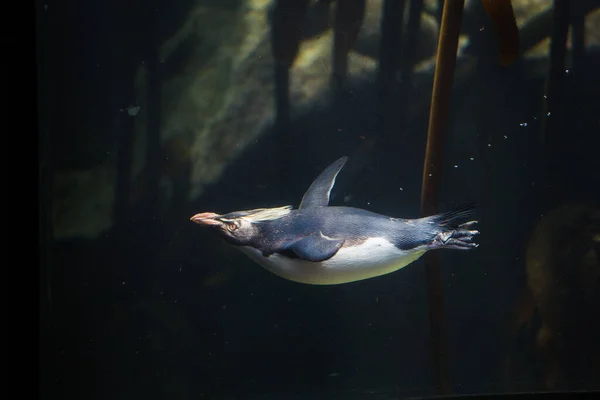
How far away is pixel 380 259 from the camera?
1.58 meters

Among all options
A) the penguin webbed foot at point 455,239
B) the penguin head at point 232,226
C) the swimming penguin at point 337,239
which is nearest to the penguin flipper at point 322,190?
the swimming penguin at point 337,239

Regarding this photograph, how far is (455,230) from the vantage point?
1.56 metres

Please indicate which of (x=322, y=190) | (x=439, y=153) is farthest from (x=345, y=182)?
(x=439, y=153)

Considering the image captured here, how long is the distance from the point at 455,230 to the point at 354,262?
0.35 m

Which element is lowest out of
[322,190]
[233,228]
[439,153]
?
[233,228]

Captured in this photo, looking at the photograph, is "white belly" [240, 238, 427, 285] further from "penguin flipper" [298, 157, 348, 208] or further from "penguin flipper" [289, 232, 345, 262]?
"penguin flipper" [298, 157, 348, 208]

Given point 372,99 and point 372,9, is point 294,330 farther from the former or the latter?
point 372,9

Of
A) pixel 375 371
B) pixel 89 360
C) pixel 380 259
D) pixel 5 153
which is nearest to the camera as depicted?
pixel 5 153

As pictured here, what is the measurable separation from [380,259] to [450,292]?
807 millimetres

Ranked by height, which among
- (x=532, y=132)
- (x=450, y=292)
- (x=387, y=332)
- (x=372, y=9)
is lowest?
(x=387, y=332)

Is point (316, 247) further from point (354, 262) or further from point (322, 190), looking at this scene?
point (322, 190)

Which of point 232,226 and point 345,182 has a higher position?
point 345,182

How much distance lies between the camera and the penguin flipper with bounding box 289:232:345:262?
1509 mm

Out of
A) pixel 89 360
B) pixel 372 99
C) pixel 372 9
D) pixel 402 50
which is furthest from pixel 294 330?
pixel 372 9
